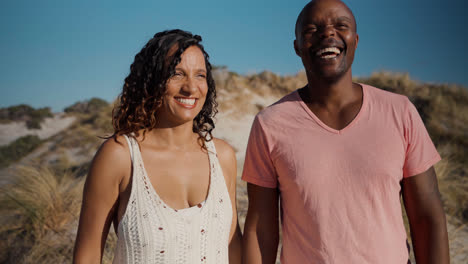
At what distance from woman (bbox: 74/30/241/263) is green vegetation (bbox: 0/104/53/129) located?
1748 centimetres

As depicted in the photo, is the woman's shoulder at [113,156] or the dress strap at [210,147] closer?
the woman's shoulder at [113,156]

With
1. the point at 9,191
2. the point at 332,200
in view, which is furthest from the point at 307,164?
the point at 9,191

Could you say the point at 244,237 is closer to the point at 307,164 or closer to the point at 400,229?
the point at 307,164

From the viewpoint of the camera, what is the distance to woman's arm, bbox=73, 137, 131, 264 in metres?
1.71

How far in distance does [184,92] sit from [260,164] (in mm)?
540

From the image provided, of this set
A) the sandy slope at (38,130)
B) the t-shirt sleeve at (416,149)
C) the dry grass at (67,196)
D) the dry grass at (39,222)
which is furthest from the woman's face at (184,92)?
the sandy slope at (38,130)

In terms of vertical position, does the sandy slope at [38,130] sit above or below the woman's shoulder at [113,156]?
above

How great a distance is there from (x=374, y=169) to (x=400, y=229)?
316 mm

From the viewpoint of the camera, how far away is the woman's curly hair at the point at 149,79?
1845 millimetres

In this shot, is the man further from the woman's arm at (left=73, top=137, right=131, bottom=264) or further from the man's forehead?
the woman's arm at (left=73, top=137, right=131, bottom=264)

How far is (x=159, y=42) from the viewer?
1891 mm

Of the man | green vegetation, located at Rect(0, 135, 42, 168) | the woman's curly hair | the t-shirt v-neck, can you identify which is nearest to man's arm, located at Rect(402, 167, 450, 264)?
the man

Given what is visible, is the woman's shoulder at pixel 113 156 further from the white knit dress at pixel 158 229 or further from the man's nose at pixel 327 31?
the man's nose at pixel 327 31

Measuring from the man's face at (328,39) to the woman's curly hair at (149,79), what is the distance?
60cm
